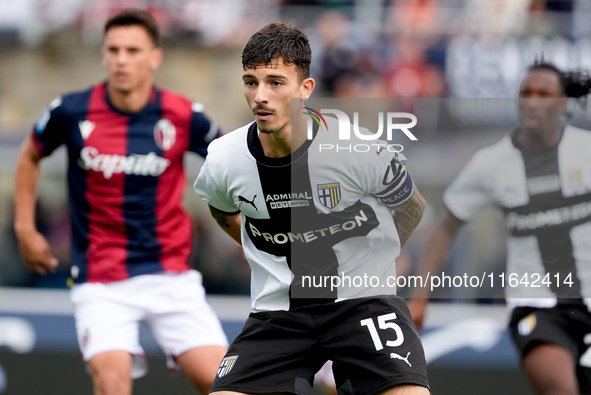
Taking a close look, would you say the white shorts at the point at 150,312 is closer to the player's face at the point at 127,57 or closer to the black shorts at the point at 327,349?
the player's face at the point at 127,57

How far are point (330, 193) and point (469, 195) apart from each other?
1756mm

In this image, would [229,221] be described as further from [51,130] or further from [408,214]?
[51,130]

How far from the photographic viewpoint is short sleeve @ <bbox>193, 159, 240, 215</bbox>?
4031 mm

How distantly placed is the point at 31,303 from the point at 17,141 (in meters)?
2.69

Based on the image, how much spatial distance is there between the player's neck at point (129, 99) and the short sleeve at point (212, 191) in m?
1.60

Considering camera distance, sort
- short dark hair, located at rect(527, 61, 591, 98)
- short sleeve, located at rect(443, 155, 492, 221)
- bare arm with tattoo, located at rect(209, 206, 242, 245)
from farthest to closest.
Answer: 1. short sleeve, located at rect(443, 155, 492, 221)
2. short dark hair, located at rect(527, 61, 591, 98)
3. bare arm with tattoo, located at rect(209, 206, 242, 245)

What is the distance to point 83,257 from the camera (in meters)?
5.42

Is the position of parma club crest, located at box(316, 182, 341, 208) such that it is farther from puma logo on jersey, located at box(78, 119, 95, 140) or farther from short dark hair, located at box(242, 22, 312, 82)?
puma logo on jersey, located at box(78, 119, 95, 140)

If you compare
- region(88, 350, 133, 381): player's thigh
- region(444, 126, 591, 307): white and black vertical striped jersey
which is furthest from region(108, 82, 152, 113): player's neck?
region(444, 126, 591, 307): white and black vertical striped jersey

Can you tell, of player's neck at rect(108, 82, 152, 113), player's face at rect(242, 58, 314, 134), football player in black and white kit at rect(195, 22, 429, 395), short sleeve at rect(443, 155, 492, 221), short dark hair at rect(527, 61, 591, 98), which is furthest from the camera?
player's neck at rect(108, 82, 152, 113)

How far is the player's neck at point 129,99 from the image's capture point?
5547mm

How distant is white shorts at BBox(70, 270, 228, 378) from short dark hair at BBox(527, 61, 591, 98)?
2471mm

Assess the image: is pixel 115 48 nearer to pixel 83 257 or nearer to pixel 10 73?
pixel 83 257

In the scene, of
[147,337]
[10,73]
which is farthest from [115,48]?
[10,73]
